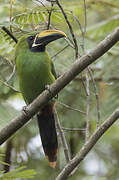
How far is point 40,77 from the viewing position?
13.7 ft

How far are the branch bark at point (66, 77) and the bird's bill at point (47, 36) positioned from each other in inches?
28.6

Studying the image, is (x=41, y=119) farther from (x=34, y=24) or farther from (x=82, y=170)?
(x=82, y=170)

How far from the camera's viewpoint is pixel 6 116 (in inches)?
157

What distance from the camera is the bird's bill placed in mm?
3834

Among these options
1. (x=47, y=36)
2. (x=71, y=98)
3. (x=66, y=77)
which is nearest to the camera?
(x=66, y=77)

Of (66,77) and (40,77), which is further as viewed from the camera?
(40,77)

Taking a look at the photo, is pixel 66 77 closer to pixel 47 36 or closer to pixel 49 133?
pixel 47 36

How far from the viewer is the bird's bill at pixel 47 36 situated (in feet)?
12.6

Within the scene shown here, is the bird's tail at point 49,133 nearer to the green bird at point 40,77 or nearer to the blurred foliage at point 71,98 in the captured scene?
the green bird at point 40,77

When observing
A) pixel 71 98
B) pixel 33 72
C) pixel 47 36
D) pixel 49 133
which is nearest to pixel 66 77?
pixel 47 36

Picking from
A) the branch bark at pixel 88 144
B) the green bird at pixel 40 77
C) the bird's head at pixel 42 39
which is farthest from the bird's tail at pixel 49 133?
the branch bark at pixel 88 144

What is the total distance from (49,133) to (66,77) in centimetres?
130

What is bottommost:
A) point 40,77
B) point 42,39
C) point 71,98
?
point 71,98

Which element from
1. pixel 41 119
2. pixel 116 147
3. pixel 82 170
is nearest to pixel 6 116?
pixel 41 119
